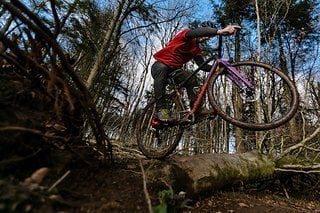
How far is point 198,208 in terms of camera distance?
3482 millimetres

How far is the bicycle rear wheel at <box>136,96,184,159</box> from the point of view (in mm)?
3947

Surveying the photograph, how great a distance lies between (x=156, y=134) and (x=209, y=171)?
0.92m

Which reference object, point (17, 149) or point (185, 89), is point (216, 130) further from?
point (17, 149)

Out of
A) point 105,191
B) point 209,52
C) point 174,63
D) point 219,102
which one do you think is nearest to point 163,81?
point 174,63

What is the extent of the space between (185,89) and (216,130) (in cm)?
1309

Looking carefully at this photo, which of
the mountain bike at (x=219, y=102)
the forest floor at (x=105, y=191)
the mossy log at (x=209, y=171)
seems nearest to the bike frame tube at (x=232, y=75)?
the mountain bike at (x=219, y=102)

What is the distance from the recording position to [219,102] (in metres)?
3.51

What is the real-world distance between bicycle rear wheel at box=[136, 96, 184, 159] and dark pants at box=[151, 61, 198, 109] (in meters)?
0.14

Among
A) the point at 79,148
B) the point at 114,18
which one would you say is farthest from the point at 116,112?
the point at 79,148

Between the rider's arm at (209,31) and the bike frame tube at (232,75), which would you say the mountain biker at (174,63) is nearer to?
the rider's arm at (209,31)

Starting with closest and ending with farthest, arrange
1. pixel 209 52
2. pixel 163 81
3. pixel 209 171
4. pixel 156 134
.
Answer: pixel 209 171 → pixel 163 81 → pixel 156 134 → pixel 209 52

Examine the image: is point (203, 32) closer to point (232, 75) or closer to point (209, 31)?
point (209, 31)

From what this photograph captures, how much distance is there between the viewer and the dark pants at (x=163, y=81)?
12.9 ft

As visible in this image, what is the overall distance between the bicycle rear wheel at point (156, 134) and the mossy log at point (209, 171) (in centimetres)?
21
